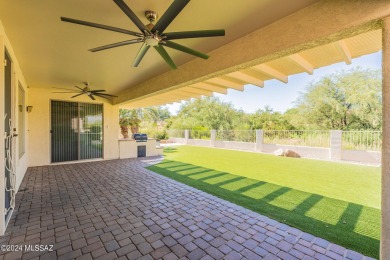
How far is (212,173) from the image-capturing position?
622 cm

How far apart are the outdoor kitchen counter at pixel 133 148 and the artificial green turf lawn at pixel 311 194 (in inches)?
120

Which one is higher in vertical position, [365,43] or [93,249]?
[365,43]

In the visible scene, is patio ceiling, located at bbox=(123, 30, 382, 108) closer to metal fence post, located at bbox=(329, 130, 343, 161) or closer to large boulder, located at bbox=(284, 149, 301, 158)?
metal fence post, located at bbox=(329, 130, 343, 161)

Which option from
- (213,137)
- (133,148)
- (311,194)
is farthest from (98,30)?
(213,137)

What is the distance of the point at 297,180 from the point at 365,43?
3.63 m

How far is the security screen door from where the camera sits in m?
7.82

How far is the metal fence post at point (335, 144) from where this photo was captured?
27.8 feet

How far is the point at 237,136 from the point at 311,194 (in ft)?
29.5

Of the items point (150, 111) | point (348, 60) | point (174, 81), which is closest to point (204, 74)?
point (174, 81)

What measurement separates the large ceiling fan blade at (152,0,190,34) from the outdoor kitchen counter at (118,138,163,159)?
7967 mm

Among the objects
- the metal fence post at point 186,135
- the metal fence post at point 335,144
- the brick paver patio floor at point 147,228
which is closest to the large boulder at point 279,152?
the metal fence post at point 335,144

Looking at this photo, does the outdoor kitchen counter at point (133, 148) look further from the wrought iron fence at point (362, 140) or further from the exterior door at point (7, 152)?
the wrought iron fence at point (362, 140)

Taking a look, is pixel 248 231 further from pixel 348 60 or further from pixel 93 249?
pixel 348 60

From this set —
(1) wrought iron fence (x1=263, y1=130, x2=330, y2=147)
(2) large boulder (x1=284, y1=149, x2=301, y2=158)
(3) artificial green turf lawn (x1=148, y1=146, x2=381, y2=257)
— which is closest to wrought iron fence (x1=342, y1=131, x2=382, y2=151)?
(1) wrought iron fence (x1=263, y1=130, x2=330, y2=147)
